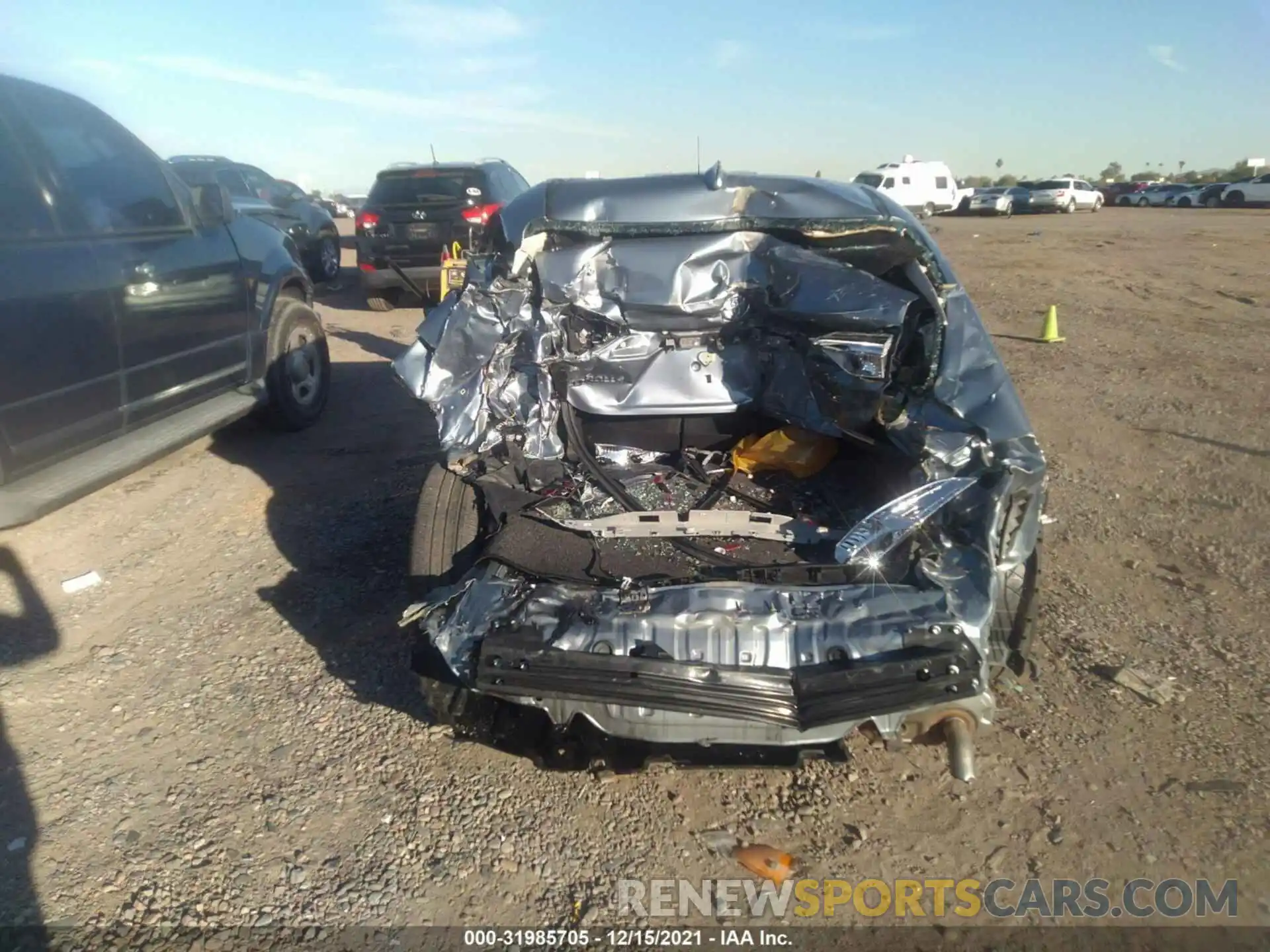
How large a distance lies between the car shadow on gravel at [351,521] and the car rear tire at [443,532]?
52cm

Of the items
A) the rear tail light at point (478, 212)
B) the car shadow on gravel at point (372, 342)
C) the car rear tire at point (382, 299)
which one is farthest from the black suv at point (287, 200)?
the rear tail light at point (478, 212)

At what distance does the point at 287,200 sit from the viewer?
39.4ft

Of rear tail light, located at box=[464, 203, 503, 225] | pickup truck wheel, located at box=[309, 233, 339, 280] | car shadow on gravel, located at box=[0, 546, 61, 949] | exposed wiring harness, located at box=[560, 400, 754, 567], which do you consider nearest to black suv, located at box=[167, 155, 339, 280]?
pickup truck wheel, located at box=[309, 233, 339, 280]

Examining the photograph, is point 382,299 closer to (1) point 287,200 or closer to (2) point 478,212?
(2) point 478,212

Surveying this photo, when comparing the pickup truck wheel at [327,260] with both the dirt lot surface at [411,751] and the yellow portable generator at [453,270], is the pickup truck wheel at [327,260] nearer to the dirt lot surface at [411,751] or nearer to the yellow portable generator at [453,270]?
the yellow portable generator at [453,270]

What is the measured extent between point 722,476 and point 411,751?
179 cm

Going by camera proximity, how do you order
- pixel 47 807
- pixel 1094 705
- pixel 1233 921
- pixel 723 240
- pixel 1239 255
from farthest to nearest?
pixel 1239 255 → pixel 723 240 → pixel 1094 705 → pixel 47 807 → pixel 1233 921

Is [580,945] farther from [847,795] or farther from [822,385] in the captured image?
[822,385]

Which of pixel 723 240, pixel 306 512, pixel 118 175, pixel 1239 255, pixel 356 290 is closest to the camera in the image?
pixel 723 240

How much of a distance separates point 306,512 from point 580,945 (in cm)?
319

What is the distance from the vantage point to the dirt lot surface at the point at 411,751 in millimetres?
2383

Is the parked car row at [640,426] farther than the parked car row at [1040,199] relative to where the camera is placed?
No

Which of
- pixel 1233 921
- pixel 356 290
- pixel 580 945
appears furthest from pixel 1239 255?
pixel 580 945

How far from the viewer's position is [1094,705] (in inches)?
118
